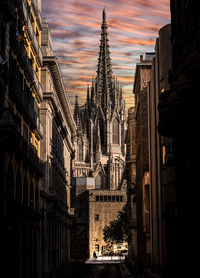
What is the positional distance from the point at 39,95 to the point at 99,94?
15017cm

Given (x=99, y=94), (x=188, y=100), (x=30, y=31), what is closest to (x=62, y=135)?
(x=30, y=31)

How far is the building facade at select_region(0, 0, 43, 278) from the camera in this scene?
25.5 m

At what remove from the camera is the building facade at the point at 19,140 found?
83.5ft

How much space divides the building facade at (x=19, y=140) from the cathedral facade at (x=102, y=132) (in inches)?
5144

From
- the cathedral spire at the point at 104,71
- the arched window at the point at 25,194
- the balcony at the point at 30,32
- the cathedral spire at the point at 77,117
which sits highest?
the cathedral spire at the point at 104,71

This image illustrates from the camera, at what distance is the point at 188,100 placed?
1953cm

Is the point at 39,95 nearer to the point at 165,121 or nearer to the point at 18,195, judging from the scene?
the point at 18,195

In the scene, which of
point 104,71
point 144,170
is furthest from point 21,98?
point 104,71

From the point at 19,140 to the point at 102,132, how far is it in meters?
161

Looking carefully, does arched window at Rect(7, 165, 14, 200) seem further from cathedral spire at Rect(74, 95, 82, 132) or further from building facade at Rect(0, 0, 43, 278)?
cathedral spire at Rect(74, 95, 82, 132)

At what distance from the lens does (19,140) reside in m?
25.8

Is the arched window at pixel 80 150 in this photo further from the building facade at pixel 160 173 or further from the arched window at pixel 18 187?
the arched window at pixel 18 187

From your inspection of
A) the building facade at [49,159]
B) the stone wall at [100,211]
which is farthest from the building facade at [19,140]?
the stone wall at [100,211]

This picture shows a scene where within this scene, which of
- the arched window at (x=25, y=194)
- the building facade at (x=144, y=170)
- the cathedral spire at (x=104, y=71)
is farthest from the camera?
the cathedral spire at (x=104, y=71)
